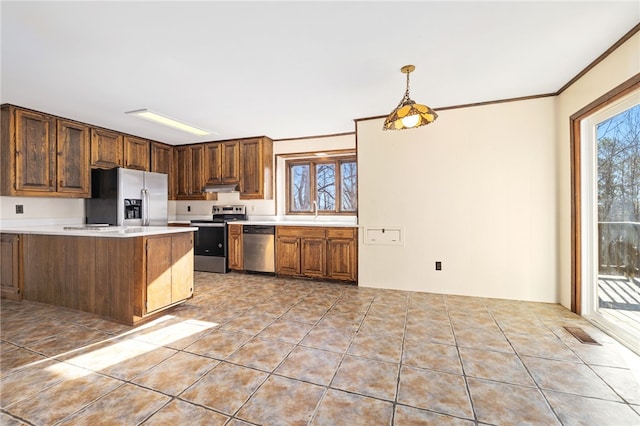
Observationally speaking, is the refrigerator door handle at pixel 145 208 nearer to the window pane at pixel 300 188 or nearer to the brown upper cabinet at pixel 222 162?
the brown upper cabinet at pixel 222 162

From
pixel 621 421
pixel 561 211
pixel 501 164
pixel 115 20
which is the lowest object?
pixel 621 421

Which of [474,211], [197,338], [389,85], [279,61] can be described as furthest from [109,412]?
[474,211]

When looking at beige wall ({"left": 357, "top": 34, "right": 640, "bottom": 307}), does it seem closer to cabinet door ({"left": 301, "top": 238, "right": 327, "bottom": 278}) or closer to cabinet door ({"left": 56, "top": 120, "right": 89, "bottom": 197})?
cabinet door ({"left": 301, "top": 238, "right": 327, "bottom": 278})

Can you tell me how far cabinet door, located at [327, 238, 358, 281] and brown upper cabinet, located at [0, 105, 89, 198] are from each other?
3.68 metres

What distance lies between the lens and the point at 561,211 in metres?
3.09

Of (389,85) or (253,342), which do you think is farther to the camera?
(389,85)

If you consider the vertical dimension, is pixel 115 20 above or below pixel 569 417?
above

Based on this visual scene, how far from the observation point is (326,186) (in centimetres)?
491

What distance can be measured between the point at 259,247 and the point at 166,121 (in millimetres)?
2267

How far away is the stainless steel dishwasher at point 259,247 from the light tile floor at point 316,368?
152 cm

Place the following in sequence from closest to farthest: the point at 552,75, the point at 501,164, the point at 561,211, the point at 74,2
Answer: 1. the point at 74,2
2. the point at 552,75
3. the point at 561,211
4. the point at 501,164

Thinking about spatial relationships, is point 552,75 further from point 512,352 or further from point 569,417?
point 569,417

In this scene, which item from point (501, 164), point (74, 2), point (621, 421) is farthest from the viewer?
point (501, 164)

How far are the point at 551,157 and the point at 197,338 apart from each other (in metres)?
4.12
